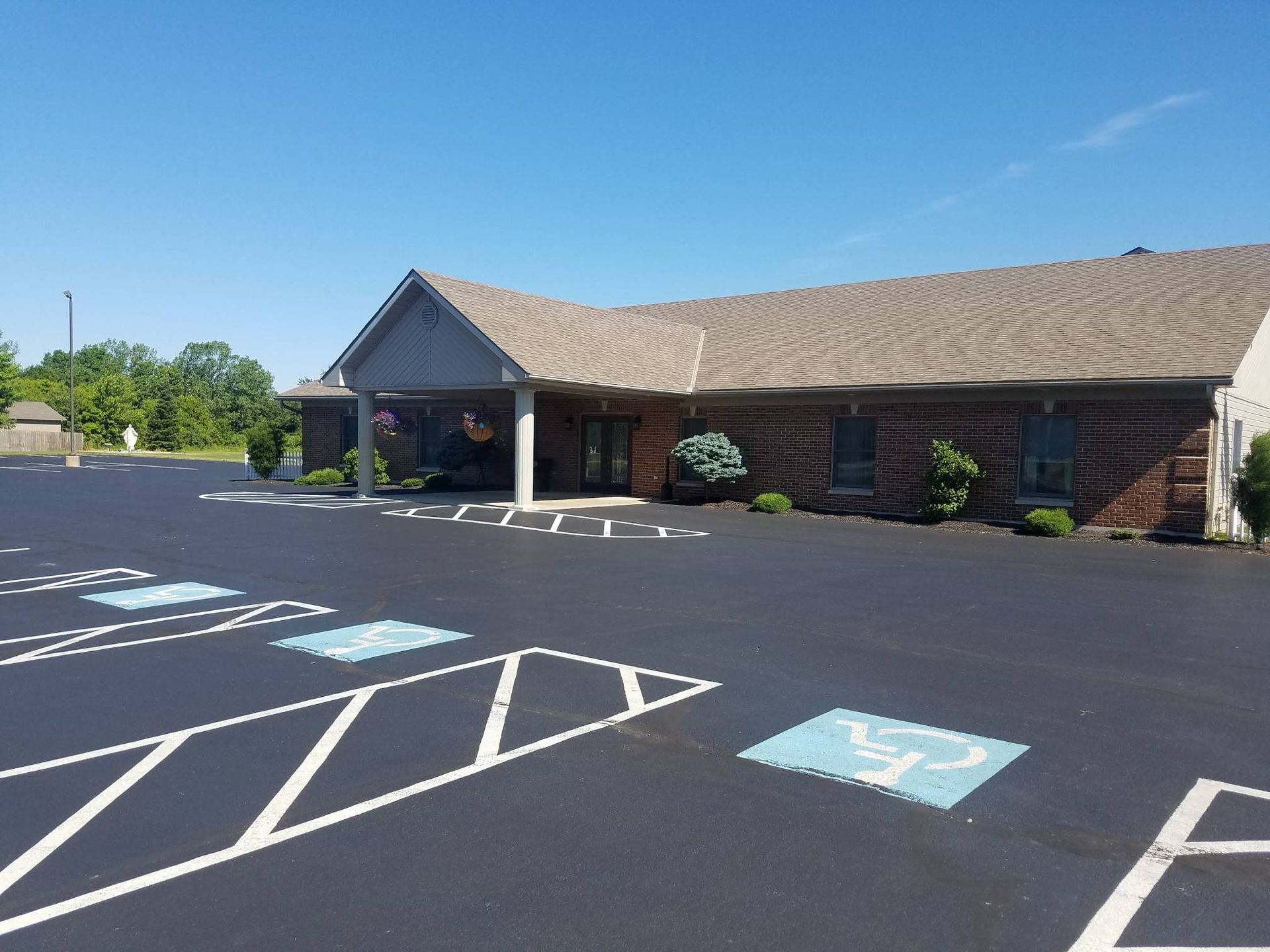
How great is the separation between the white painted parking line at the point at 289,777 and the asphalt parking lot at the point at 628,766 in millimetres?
24

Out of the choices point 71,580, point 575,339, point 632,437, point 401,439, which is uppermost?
point 575,339

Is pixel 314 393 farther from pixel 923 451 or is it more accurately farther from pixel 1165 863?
pixel 1165 863

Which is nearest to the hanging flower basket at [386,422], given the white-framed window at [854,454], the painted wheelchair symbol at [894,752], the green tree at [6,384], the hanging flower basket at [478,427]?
the hanging flower basket at [478,427]

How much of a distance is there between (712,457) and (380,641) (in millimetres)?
14743

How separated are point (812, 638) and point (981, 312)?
642 inches

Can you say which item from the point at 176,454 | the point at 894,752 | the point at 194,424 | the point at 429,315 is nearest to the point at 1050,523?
the point at 894,752

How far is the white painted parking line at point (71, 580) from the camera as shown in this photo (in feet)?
35.9

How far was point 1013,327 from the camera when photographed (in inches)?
821

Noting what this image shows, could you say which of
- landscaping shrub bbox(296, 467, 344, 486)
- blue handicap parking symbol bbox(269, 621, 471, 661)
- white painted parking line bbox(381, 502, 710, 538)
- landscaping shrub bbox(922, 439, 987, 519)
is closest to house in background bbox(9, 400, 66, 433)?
landscaping shrub bbox(296, 467, 344, 486)

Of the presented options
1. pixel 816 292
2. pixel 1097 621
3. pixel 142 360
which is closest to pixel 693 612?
pixel 1097 621

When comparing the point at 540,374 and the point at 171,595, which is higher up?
the point at 540,374

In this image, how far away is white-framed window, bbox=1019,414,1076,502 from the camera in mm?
18562

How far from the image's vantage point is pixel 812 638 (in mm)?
8555

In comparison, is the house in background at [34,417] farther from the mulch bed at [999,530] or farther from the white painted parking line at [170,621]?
the white painted parking line at [170,621]
